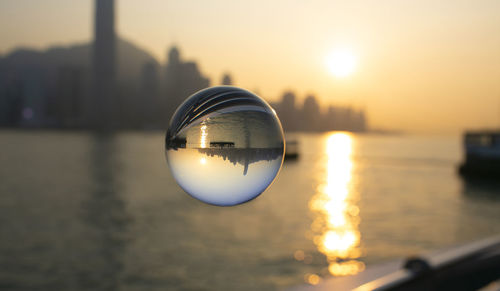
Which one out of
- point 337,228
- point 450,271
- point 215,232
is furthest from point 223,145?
point 337,228

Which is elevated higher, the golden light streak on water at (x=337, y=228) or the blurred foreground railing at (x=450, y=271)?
the blurred foreground railing at (x=450, y=271)

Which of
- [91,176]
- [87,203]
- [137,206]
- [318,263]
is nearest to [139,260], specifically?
[318,263]

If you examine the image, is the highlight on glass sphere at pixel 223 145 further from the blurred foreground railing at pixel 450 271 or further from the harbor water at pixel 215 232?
the harbor water at pixel 215 232

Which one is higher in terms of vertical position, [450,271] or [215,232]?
[450,271]

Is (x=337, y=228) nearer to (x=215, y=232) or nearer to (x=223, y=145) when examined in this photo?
(x=215, y=232)

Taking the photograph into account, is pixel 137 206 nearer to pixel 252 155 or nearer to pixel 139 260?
pixel 139 260

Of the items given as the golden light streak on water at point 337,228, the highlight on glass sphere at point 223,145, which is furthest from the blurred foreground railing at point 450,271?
the golden light streak on water at point 337,228
